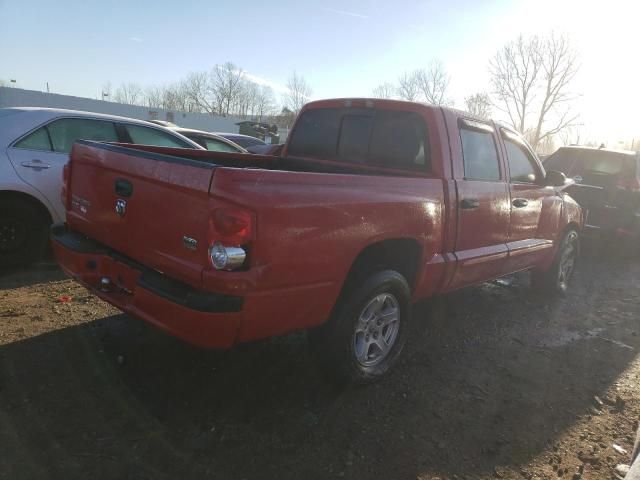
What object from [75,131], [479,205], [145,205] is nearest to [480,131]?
[479,205]

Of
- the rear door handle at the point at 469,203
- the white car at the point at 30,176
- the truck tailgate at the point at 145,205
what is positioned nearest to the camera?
the truck tailgate at the point at 145,205

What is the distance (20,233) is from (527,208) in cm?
500

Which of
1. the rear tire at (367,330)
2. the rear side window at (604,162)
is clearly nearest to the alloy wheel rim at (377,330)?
the rear tire at (367,330)

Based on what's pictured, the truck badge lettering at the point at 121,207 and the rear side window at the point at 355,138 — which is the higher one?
the rear side window at the point at 355,138

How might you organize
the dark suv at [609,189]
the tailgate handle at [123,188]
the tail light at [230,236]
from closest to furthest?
1. the tail light at [230,236]
2. the tailgate handle at [123,188]
3. the dark suv at [609,189]

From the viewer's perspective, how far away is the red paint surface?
241cm

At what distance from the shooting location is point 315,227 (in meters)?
2.63

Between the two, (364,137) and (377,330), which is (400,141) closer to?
(364,137)

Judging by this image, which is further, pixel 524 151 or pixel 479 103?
pixel 479 103

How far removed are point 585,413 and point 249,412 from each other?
7.38ft

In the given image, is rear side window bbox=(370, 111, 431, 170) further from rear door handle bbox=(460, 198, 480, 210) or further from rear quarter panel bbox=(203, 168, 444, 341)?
rear quarter panel bbox=(203, 168, 444, 341)

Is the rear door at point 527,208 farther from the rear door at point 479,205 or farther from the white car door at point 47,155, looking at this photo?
the white car door at point 47,155

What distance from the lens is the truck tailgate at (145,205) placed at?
2467 millimetres

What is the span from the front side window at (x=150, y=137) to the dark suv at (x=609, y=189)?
6.40m
